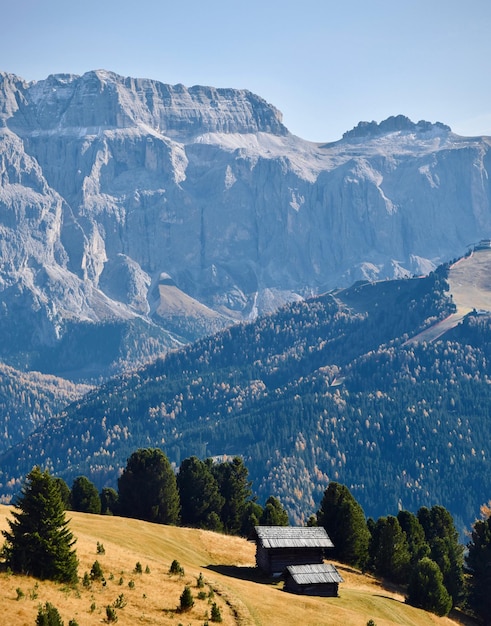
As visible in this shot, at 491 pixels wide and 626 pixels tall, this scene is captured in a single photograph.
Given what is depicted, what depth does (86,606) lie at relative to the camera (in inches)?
2598

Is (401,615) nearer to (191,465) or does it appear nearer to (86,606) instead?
(86,606)

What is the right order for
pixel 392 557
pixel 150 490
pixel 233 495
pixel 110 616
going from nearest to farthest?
pixel 110 616
pixel 392 557
pixel 150 490
pixel 233 495

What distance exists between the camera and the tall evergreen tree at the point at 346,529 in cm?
11644

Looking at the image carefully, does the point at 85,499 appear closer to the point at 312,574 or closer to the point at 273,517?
the point at 273,517

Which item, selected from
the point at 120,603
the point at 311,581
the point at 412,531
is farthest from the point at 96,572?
the point at 412,531

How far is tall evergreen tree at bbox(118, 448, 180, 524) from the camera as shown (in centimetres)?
13088

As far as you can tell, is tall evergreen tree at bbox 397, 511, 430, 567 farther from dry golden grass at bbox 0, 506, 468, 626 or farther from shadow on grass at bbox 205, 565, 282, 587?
shadow on grass at bbox 205, 565, 282, 587

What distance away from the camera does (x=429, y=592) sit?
102 meters

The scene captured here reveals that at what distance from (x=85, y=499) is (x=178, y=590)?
65576mm

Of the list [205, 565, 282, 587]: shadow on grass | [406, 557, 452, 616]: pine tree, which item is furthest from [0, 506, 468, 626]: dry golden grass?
[406, 557, 452, 616]: pine tree

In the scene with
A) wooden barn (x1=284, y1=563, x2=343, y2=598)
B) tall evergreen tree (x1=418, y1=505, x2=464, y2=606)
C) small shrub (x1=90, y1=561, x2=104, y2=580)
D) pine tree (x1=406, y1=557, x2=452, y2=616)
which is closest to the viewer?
small shrub (x1=90, y1=561, x2=104, y2=580)

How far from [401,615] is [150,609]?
35200mm

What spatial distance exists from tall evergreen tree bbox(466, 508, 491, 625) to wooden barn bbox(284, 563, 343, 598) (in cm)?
3433

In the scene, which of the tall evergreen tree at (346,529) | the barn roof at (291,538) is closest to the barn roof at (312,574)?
the barn roof at (291,538)
